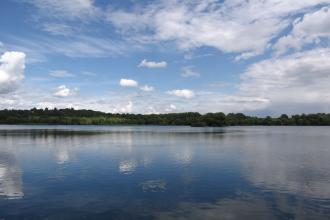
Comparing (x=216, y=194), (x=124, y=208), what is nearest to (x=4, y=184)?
(x=124, y=208)

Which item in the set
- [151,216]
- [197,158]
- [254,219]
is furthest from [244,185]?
[197,158]

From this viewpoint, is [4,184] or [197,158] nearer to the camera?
[4,184]

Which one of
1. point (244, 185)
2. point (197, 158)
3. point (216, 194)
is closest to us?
point (216, 194)

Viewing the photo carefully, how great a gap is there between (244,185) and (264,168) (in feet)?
33.6

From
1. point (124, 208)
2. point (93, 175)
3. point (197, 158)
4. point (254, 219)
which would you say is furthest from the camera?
point (197, 158)

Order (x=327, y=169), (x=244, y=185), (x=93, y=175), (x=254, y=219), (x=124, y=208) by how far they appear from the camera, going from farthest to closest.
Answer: (x=327, y=169) → (x=93, y=175) → (x=244, y=185) → (x=124, y=208) → (x=254, y=219)

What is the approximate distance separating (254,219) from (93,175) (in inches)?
707

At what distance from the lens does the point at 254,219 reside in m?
18.5

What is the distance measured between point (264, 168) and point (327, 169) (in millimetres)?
6686

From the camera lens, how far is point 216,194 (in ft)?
79.5

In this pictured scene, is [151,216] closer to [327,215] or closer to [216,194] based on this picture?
[216,194]

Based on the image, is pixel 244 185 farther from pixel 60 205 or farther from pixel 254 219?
pixel 60 205

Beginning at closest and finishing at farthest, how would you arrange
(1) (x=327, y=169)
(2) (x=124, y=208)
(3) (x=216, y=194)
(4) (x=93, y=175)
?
(2) (x=124, y=208), (3) (x=216, y=194), (4) (x=93, y=175), (1) (x=327, y=169)

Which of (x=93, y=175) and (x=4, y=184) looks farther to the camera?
(x=93, y=175)
